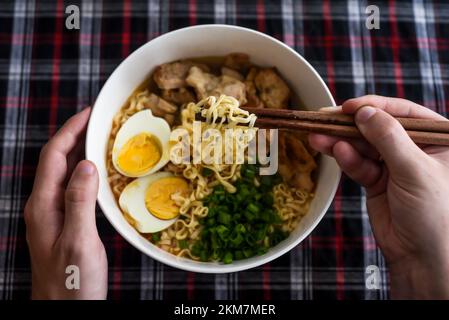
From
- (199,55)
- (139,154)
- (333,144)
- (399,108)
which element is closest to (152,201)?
(139,154)

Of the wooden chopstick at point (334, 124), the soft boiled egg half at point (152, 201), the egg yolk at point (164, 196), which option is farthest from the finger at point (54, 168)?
the wooden chopstick at point (334, 124)

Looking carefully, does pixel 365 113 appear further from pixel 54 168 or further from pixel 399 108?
pixel 54 168

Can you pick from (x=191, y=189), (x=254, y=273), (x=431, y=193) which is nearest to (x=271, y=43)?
(x=191, y=189)

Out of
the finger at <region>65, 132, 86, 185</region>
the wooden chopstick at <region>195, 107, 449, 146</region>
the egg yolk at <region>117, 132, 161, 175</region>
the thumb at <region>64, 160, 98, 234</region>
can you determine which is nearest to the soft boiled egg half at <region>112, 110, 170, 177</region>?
the egg yolk at <region>117, 132, 161, 175</region>

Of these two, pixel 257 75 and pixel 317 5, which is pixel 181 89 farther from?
pixel 317 5

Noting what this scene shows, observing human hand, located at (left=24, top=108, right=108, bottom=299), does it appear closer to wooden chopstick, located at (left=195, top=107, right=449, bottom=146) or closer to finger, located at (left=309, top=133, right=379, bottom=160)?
wooden chopstick, located at (left=195, top=107, right=449, bottom=146)
